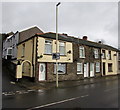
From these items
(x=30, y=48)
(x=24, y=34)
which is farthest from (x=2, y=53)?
(x=30, y=48)

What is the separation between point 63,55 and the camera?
55.1 ft

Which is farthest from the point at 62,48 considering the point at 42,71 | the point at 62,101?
the point at 62,101

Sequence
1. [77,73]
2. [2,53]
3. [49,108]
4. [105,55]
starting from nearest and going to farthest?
1. [49,108]
2. [77,73]
3. [105,55]
4. [2,53]

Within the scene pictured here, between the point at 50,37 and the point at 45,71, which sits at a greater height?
the point at 50,37

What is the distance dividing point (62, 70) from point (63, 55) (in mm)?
1927

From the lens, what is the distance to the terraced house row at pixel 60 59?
14.8 meters

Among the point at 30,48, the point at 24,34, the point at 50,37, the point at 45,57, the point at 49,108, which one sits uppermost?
the point at 24,34

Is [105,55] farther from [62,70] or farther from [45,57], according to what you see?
[45,57]

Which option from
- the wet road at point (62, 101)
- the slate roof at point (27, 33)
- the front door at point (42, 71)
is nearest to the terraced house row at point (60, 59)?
the front door at point (42, 71)

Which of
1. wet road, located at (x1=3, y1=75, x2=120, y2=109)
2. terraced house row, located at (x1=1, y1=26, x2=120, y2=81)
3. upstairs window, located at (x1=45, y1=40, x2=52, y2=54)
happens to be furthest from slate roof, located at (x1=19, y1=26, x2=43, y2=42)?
wet road, located at (x1=3, y1=75, x2=120, y2=109)

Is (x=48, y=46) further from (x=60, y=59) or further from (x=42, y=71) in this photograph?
(x=42, y=71)

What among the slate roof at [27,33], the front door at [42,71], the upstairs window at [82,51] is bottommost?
the front door at [42,71]

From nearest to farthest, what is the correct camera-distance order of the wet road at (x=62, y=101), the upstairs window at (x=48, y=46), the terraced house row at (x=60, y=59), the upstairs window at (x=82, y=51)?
1. the wet road at (x=62, y=101)
2. the terraced house row at (x=60, y=59)
3. the upstairs window at (x=48, y=46)
4. the upstairs window at (x=82, y=51)

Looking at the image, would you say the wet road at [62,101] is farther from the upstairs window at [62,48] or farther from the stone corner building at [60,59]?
the upstairs window at [62,48]
